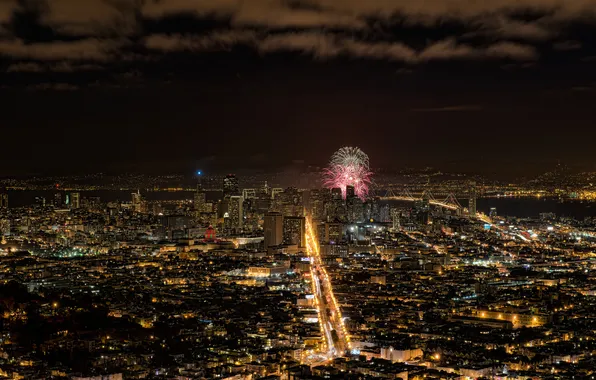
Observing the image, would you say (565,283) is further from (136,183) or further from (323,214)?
(136,183)

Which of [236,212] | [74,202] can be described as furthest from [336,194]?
[74,202]

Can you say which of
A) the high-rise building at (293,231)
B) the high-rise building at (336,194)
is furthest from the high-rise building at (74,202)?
the high-rise building at (293,231)

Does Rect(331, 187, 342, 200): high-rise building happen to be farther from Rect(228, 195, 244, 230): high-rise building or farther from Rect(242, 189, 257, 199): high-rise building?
Rect(242, 189, 257, 199): high-rise building

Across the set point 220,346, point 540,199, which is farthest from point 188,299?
point 540,199

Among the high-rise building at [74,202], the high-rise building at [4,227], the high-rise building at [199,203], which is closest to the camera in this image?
the high-rise building at [4,227]

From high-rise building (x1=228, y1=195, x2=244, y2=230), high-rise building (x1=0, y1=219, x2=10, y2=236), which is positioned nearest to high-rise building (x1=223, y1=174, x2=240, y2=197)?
high-rise building (x1=228, y1=195, x2=244, y2=230)

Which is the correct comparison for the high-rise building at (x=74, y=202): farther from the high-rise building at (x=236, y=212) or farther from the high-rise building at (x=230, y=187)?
the high-rise building at (x=236, y=212)
